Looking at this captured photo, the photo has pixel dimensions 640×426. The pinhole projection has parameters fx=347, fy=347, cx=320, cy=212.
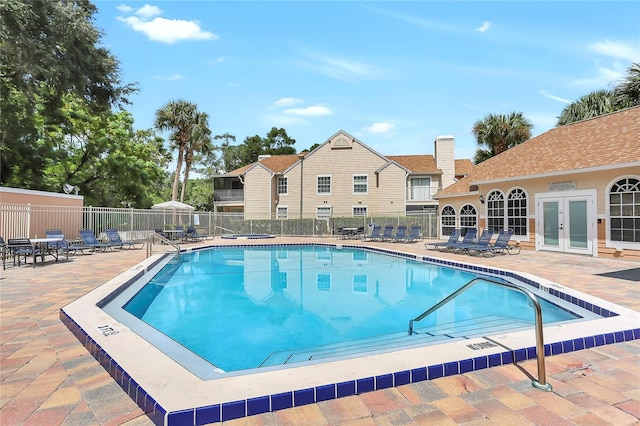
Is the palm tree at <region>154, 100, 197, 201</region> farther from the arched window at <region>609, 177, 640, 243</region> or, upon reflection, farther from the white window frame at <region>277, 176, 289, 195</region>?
the arched window at <region>609, 177, 640, 243</region>

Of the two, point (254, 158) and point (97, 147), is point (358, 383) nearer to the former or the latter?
point (97, 147)

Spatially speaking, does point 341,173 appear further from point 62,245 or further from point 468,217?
point 62,245

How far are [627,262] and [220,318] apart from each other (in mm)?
11874

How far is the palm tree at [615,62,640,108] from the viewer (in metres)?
18.1

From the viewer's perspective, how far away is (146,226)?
1947 centimetres

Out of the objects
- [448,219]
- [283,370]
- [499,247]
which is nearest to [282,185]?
[448,219]

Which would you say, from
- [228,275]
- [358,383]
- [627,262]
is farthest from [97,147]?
[627,262]

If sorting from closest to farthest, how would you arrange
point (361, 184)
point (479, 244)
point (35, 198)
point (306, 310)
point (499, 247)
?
point (306, 310) → point (499, 247) → point (479, 244) → point (35, 198) → point (361, 184)

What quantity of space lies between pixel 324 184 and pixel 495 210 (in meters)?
16.0

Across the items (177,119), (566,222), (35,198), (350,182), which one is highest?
(177,119)

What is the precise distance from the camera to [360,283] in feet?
31.6

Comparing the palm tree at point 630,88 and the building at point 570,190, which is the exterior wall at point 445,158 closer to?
the building at point 570,190

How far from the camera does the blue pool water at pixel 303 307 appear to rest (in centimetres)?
521

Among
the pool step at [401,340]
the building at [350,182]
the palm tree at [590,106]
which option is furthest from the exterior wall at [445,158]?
→ the pool step at [401,340]
